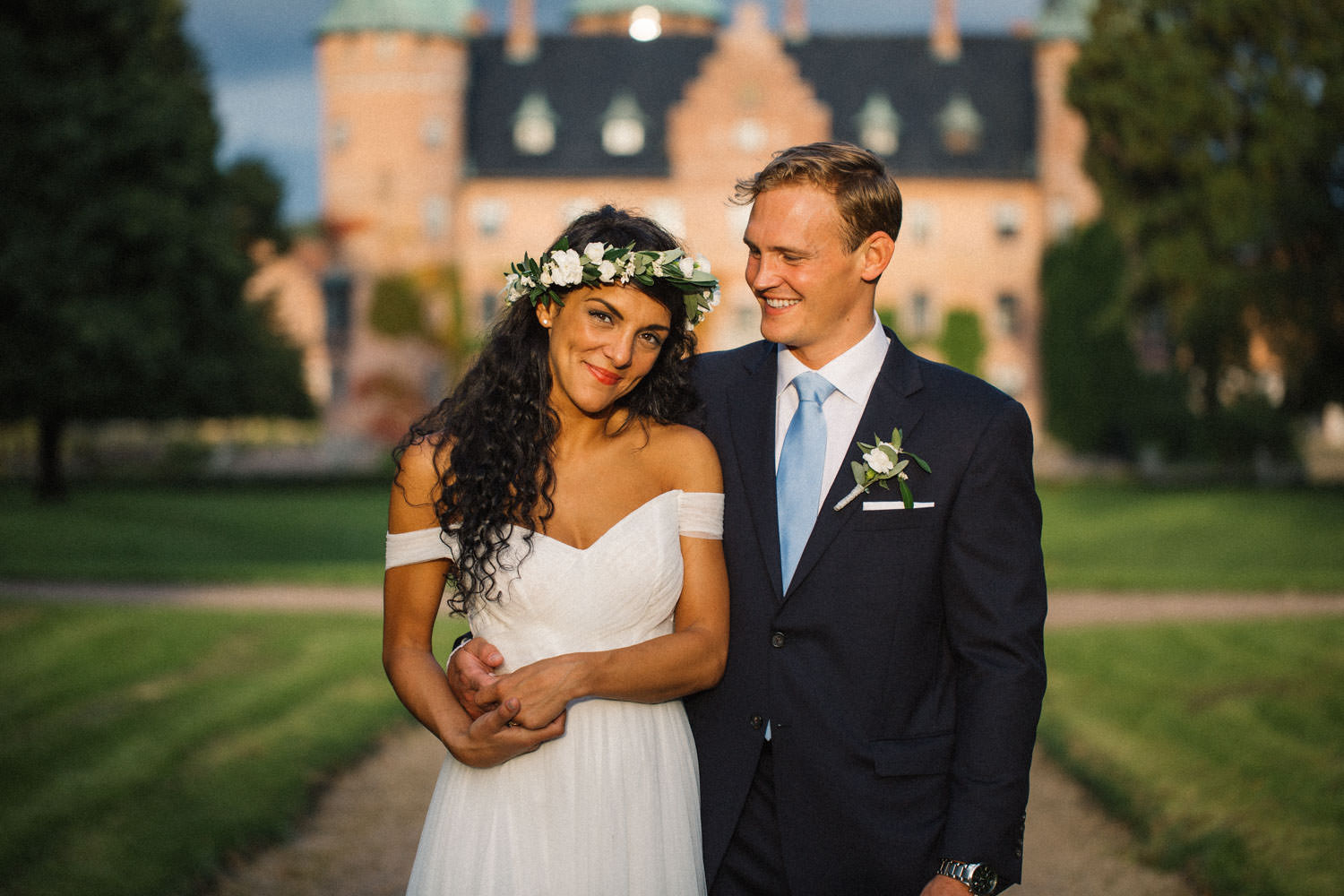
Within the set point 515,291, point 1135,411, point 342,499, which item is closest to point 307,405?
point 342,499

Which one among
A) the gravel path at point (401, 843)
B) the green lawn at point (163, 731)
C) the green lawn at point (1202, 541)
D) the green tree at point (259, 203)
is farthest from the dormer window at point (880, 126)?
the gravel path at point (401, 843)

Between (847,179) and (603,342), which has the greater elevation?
(847,179)

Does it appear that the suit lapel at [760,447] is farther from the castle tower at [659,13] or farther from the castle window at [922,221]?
the castle tower at [659,13]

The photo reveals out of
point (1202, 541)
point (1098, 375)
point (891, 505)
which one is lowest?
point (1202, 541)

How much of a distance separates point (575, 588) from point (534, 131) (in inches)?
1593

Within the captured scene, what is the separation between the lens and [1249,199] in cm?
2127

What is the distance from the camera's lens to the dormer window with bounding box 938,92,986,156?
4244cm

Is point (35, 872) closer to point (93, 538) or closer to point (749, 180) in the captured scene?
point (749, 180)

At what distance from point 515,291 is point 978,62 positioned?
4307 cm

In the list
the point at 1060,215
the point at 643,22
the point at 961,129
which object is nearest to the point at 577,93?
the point at 961,129

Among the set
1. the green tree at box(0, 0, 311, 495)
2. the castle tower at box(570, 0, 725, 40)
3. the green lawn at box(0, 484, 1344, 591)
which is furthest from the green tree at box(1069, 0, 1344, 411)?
the castle tower at box(570, 0, 725, 40)

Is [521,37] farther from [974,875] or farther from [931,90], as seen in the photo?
[974,875]

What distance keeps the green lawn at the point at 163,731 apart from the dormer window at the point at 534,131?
31.4 m

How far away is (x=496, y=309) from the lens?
13797mm
